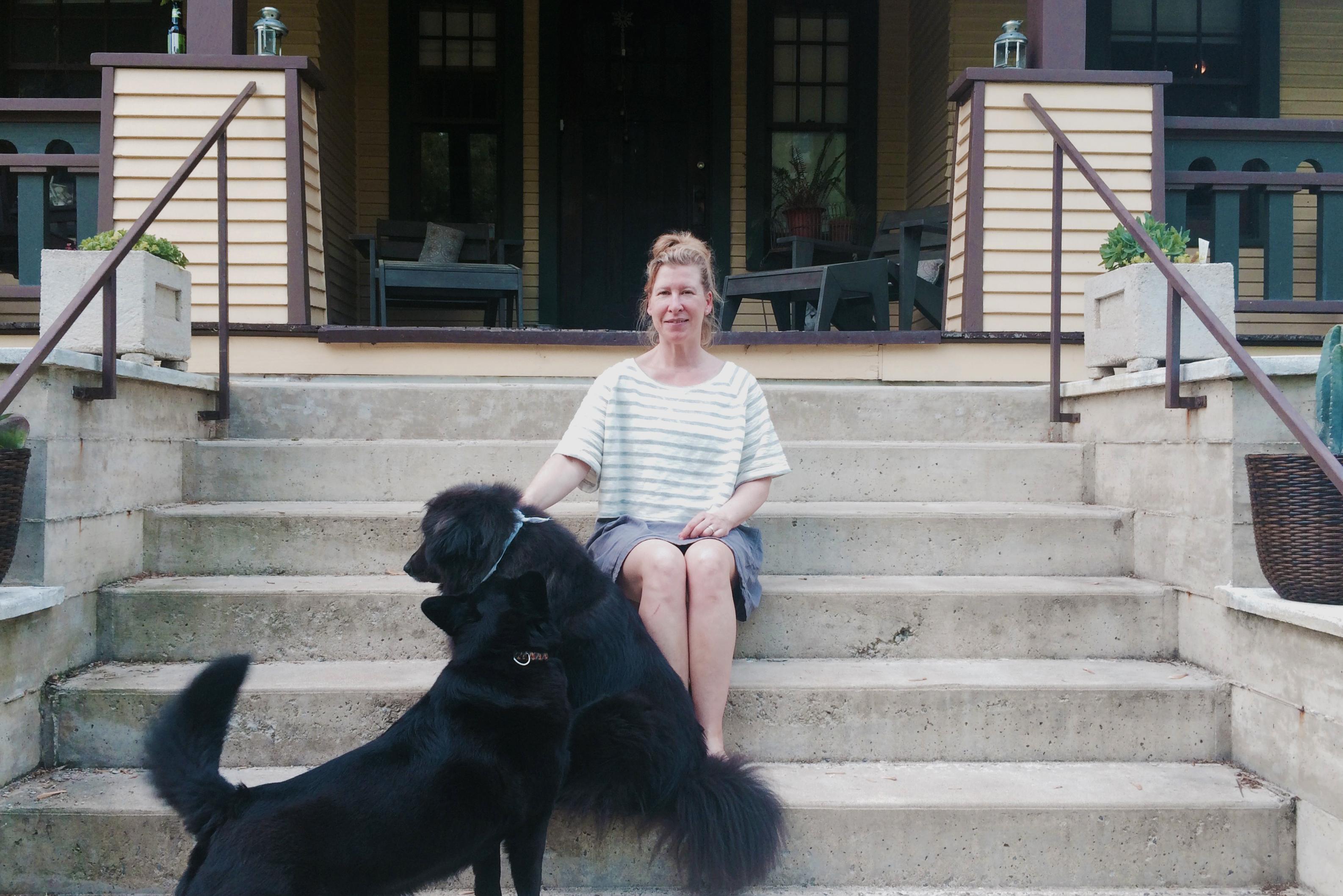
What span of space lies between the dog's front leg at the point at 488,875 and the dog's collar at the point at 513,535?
0.50 meters

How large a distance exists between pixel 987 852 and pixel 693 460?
1102 millimetres

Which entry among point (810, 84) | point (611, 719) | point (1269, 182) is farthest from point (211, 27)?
point (1269, 182)

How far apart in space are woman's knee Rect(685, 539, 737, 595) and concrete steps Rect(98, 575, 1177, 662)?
40 cm

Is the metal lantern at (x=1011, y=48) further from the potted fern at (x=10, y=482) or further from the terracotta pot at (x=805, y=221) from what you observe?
the potted fern at (x=10, y=482)

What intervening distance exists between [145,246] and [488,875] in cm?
240

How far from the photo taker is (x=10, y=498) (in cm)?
208

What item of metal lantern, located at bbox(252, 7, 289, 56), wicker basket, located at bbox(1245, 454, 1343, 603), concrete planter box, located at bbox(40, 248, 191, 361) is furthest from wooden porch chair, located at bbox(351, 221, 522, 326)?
wicker basket, located at bbox(1245, 454, 1343, 603)

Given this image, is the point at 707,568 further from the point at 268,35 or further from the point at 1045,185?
the point at 268,35

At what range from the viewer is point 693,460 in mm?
2459

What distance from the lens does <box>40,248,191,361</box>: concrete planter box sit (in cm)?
297

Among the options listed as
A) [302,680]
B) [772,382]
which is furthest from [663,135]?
[302,680]

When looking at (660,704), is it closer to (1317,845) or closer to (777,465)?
(777,465)

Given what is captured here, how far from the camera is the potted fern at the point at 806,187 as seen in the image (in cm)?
661

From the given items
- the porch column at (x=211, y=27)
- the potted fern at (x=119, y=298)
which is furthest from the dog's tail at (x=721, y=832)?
the porch column at (x=211, y=27)
